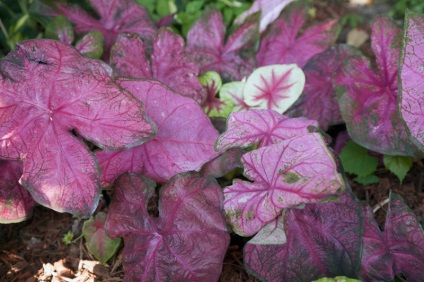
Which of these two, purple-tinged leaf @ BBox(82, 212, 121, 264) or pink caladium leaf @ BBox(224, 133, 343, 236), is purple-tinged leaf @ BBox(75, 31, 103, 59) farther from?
pink caladium leaf @ BBox(224, 133, 343, 236)

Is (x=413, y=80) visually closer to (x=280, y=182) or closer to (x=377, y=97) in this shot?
(x=377, y=97)

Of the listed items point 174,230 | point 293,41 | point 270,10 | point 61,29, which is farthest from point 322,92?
point 61,29

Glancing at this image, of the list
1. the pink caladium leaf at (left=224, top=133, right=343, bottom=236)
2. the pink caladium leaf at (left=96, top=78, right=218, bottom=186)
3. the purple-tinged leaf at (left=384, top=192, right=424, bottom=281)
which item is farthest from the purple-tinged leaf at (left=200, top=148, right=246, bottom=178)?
the purple-tinged leaf at (left=384, top=192, right=424, bottom=281)

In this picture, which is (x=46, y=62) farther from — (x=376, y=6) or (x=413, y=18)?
(x=376, y=6)

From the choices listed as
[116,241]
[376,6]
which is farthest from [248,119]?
[376,6]

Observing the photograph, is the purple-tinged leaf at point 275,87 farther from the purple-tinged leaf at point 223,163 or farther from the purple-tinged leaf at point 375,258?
the purple-tinged leaf at point 375,258

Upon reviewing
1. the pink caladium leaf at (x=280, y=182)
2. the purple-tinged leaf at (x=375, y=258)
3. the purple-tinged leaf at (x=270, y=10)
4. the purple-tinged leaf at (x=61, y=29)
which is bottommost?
the purple-tinged leaf at (x=375, y=258)

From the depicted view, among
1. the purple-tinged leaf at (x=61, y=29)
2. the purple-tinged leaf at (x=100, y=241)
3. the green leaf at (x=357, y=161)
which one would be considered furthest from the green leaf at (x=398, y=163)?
the purple-tinged leaf at (x=61, y=29)
